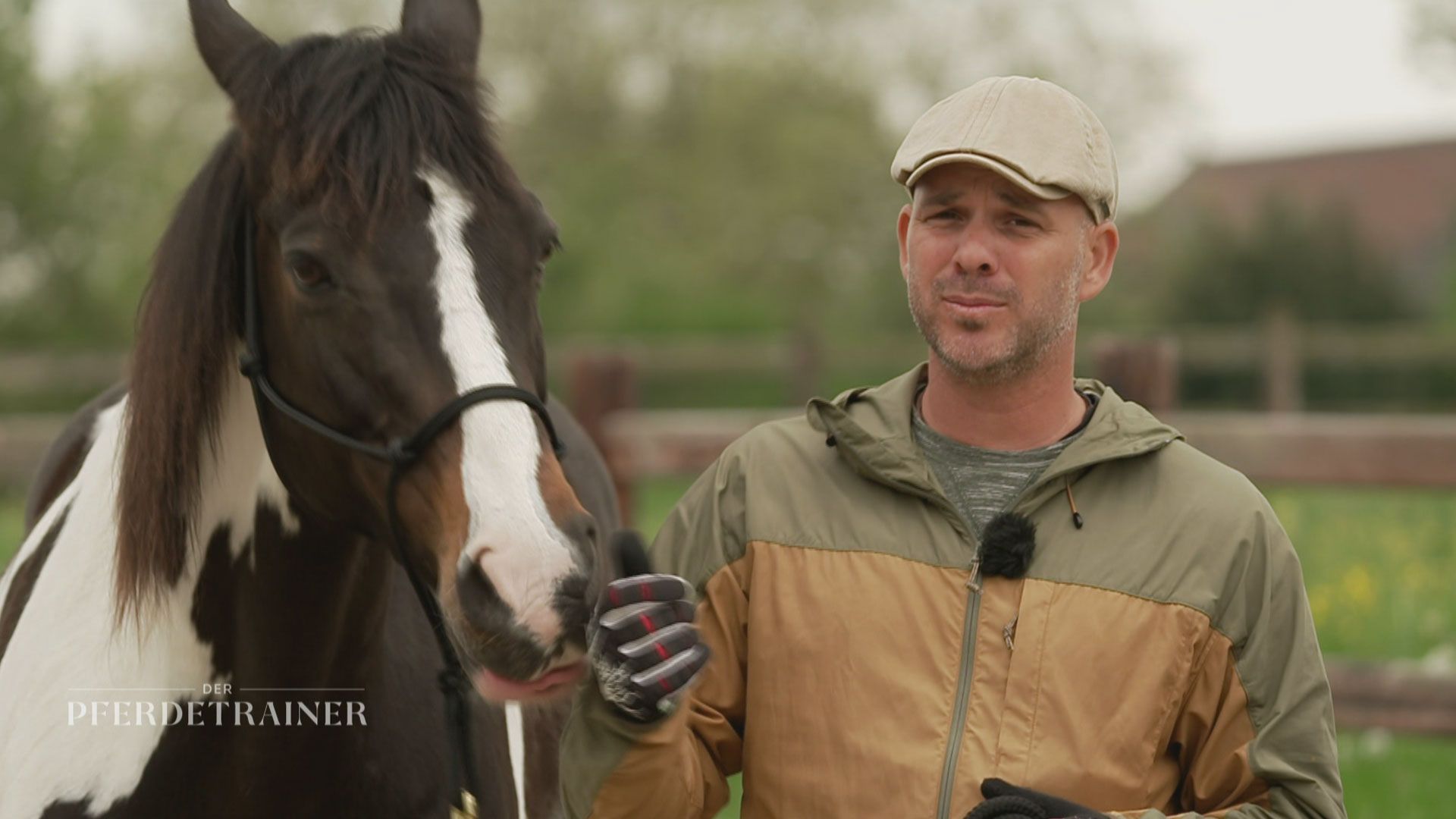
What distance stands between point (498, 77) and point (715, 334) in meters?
Result: 5.32

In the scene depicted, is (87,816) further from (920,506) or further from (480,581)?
(920,506)

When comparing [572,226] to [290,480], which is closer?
[290,480]

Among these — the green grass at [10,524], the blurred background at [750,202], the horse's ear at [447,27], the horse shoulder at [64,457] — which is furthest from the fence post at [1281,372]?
the horse's ear at [447,27]

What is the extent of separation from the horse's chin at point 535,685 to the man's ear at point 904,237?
2.31 ft

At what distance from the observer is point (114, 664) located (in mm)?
2189

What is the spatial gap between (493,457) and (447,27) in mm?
827

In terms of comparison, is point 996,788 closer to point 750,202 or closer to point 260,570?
point 260,570

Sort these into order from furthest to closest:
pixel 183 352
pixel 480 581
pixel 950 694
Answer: pixel 183 352, pixel 950 694, pixel 480 581

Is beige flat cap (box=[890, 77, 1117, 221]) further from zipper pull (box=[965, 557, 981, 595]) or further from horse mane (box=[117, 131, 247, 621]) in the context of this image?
horse mane (box=[117, 131, 247, 621])

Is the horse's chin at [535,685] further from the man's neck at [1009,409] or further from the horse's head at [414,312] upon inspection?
the man's neck at [1009,409]

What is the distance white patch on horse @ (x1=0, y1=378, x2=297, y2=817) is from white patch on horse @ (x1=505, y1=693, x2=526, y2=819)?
1.85ft

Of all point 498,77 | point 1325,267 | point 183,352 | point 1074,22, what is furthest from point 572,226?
point 183,352

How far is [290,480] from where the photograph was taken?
2115 millimetres

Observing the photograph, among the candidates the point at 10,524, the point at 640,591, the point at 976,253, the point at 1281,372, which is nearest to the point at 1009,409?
the point at 976,253
